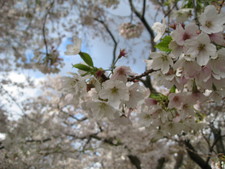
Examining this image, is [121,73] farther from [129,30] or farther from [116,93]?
[129,30]

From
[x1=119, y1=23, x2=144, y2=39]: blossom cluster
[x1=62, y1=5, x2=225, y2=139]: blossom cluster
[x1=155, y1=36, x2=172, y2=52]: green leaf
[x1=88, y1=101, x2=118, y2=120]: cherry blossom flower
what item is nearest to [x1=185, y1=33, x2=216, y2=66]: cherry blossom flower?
[x1=62, y1=5, x2=225, y2=139]: blossom cluster

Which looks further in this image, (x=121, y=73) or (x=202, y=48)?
(x=121, y=73)

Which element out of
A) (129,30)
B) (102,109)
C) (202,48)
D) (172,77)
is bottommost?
(102,109)

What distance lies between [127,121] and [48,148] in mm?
3918

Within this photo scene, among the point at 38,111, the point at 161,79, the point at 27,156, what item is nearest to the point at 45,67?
the point at 27,156

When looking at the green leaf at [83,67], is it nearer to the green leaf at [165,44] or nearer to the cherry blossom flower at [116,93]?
the cherry blossom flower at [116,93]

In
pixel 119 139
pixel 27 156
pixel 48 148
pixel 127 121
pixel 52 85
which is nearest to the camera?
pixel 127 121

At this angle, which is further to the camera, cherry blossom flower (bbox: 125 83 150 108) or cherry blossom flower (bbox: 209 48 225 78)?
cherry blossom flower (bbox: 125 83 150 108)

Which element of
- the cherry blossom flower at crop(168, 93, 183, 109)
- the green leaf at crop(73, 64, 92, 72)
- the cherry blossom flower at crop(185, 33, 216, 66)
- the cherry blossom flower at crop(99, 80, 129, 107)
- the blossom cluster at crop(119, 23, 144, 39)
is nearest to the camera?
the cherry blossom flower at crop(185, 33, 216, 66)

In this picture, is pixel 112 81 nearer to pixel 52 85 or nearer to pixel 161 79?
pixel 161 79

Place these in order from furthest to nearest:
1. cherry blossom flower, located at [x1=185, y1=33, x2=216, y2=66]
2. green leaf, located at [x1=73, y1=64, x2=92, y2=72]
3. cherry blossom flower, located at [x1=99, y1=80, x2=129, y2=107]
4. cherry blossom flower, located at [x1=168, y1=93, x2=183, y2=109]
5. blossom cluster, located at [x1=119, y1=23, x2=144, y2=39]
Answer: blossom cluster, located at [x1=119, y1=23, x2=144, y2=39] < cherry blossom flower, located at [x1=168, y1=93, x2=183, y2=109] < green leaf, located at [x1=73, y1=64, x2=92, y2=72] < cherry blossom flower, located at [x1=99, y1=80, x2=129, y2=107] < cherry blossom flower, located at [x1=185, y1=33, x2=216, y2=66]

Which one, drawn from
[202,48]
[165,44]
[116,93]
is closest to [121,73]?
[116,93]

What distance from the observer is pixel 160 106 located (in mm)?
1233

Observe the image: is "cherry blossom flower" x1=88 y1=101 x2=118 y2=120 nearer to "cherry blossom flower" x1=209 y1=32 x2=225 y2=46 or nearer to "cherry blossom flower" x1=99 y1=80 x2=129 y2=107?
"cherry blossom flower" x1=99 y1=80 x2=129 y2=107
